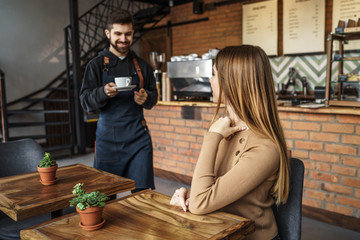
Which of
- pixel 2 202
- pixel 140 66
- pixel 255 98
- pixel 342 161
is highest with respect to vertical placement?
pixel 140 66

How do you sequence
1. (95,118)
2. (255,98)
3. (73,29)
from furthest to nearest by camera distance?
(95,118)
(73,29)
(255,98)

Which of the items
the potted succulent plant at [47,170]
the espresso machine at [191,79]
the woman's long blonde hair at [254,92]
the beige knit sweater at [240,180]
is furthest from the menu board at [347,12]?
the potted succulent plant at [47,170]

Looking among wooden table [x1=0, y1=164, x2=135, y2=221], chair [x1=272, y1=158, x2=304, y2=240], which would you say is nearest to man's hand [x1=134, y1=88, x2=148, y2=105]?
wooden table [x1=0, y1=164, x2=135, y2=221]

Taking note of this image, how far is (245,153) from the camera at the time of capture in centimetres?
117

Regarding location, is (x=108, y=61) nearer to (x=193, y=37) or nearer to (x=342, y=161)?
(x=342, y=161)

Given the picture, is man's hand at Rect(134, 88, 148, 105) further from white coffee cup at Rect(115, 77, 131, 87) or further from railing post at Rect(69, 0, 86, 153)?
railing post at Rect(69, 0, 86, 153)

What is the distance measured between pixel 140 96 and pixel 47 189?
96 cm

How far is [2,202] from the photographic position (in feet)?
4.44

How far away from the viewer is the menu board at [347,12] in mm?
4980

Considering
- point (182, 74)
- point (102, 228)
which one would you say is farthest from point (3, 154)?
point (182, 74)

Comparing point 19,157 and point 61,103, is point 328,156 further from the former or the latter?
point 61,103

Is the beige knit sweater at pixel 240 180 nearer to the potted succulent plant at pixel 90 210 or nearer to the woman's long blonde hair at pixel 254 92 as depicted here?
the woman's long blonde hair at pixel 254 92

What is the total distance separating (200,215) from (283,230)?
43 cm

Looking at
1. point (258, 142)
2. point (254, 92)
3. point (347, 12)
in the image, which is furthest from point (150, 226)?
point (347, 12)
